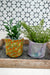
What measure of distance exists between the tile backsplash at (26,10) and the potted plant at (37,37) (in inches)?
48.5

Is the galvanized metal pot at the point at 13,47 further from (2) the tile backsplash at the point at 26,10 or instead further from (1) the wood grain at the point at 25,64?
(2) the tile backsplash at the point at 26,10

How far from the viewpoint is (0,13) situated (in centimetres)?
165

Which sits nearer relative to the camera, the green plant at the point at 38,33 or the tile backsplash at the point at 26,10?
the green plant at the point at 38,33

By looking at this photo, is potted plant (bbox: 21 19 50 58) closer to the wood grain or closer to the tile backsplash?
the wood grain

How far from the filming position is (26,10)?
166 centimetres

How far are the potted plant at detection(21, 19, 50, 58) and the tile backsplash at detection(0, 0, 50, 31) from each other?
4.04ft

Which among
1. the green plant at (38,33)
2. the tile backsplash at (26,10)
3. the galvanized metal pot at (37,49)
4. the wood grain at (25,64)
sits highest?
the tile backsplash at (26,10)

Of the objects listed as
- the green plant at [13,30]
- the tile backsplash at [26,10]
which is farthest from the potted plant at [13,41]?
the tile backsplash at [26,10]

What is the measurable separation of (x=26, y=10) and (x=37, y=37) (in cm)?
129

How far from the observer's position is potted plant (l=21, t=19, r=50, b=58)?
48cm

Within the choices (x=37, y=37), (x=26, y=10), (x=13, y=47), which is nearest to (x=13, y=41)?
(x=13, y=47)

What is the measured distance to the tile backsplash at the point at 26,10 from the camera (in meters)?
1.62

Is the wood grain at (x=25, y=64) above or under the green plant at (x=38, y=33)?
under

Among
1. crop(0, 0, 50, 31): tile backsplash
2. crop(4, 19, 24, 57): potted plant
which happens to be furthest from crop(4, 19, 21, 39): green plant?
crop(0, 0, 50, 31): tile backsplash
